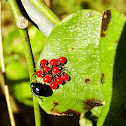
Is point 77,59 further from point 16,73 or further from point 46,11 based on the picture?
point 16,73

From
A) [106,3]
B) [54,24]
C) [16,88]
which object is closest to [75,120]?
[16,88]

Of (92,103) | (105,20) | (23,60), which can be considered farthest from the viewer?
(23,60)

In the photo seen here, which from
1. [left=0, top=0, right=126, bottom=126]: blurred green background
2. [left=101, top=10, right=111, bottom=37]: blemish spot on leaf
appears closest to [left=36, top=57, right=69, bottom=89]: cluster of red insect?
[left=101, top=10, right=111, bottom=37]: blemish spot on leaf

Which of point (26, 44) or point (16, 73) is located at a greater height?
point (26, 44)

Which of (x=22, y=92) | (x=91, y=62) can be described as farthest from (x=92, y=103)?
(x=22, y=92)

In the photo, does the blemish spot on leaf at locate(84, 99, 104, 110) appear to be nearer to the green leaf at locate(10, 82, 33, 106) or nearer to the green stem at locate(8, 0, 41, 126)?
the green stem at locate(8, 0, 41, 126)

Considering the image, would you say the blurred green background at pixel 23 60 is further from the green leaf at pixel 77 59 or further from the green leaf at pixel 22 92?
the green leaf at pixel 77 59

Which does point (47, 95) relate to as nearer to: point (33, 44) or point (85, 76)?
point (85, 76)
